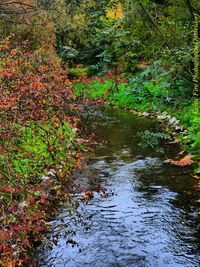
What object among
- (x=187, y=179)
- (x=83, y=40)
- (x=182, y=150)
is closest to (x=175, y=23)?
(x=182, y=150)

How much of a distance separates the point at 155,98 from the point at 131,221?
35.9ft

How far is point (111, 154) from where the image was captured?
10.1 m

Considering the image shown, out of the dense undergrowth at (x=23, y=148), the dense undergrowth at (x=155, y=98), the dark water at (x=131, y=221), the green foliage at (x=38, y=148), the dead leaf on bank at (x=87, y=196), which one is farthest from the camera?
the dense undergrowth at (x=155, y=98)

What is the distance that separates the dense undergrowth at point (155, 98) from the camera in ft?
33.3

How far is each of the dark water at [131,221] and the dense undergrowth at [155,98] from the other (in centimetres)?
109

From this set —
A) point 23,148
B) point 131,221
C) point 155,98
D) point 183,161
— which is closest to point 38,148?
point 23,148

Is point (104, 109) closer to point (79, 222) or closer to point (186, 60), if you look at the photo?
point (186, 60)

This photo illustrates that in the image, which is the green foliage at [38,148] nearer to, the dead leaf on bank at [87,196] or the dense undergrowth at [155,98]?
the dead leaf on bank at [87,196]

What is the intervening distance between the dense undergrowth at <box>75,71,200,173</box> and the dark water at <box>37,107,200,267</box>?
1.09 metres

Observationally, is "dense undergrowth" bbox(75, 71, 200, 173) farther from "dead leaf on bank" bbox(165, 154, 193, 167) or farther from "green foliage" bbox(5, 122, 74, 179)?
"green foliage" bbox(5, 122, 74, 179)

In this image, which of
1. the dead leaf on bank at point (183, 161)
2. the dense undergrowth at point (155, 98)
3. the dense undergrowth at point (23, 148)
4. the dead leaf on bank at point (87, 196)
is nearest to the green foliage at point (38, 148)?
the dense undergrowth at point (23, 148)

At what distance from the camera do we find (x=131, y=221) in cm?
624

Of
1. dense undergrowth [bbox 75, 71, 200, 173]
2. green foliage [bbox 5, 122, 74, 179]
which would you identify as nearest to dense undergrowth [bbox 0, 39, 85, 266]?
green foliage [bbox 5, 122, 74, 179]

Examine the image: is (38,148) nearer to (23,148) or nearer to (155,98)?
(23,148)
